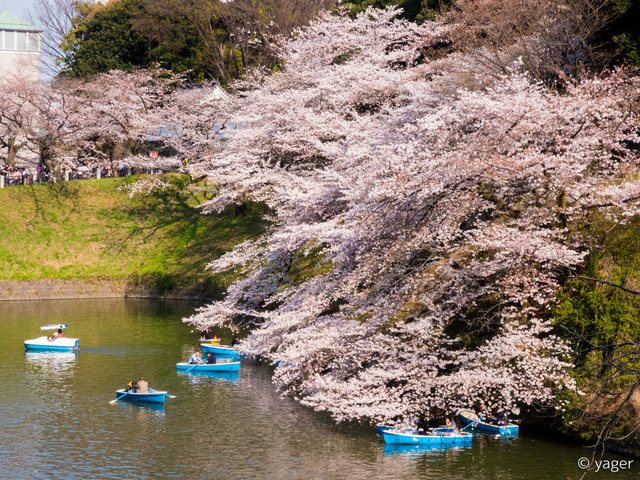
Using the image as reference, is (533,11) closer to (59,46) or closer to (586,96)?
(586,96)

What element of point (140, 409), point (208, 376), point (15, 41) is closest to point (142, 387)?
point (140, 409)

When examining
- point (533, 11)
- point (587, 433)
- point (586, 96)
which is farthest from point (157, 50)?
point (587, 433)

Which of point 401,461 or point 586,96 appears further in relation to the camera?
point 586,96

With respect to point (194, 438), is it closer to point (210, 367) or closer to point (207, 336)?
point (210, 367)

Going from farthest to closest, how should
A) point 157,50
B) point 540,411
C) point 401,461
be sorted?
point 157,50, point 540,411, point 401,461

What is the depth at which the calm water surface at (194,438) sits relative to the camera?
17.6 m

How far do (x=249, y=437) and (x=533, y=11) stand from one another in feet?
72.0

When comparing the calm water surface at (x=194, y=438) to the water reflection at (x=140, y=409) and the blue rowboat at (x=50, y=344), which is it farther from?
the blue rowboat at (x=50, y=344)

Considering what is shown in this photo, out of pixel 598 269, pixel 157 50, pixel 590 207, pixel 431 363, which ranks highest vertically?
pixel 157 50

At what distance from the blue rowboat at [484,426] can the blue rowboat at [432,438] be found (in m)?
0.61

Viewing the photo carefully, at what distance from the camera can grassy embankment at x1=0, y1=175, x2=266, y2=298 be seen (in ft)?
154

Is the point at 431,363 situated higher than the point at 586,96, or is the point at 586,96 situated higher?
the point at 586,96

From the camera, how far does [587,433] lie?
1819 centimetres

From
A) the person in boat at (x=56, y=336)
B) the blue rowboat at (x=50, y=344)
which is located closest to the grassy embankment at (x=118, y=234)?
the person in boat at (x=56, y=336)
